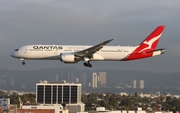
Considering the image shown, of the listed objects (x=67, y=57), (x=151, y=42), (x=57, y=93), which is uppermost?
(x=151, y=42)

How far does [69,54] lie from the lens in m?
81.4

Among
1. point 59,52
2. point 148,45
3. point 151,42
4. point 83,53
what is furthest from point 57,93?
point 83,53

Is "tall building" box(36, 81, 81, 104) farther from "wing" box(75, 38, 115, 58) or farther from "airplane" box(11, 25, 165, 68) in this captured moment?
"wing" box(75, 38, 115, 58)

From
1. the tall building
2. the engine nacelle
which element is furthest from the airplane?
the tall building

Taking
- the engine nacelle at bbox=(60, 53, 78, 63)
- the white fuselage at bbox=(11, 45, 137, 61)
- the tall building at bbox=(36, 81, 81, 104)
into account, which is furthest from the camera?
the tall building at bbox=(36, 81, 81, 104)

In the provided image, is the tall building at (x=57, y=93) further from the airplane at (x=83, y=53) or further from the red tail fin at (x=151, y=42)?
the airplane at (x=83, y=53)

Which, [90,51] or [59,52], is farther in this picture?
[59,52]

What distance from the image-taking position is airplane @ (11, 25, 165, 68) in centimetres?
8119

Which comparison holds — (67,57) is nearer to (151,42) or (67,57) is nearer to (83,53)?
(83,53)

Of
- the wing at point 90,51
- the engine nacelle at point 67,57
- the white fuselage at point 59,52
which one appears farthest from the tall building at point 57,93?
the engine nacelle at point 67,57

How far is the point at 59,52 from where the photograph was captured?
81938mm

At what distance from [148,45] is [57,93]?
101m

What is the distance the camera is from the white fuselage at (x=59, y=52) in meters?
81.4

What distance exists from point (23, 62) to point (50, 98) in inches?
3914
